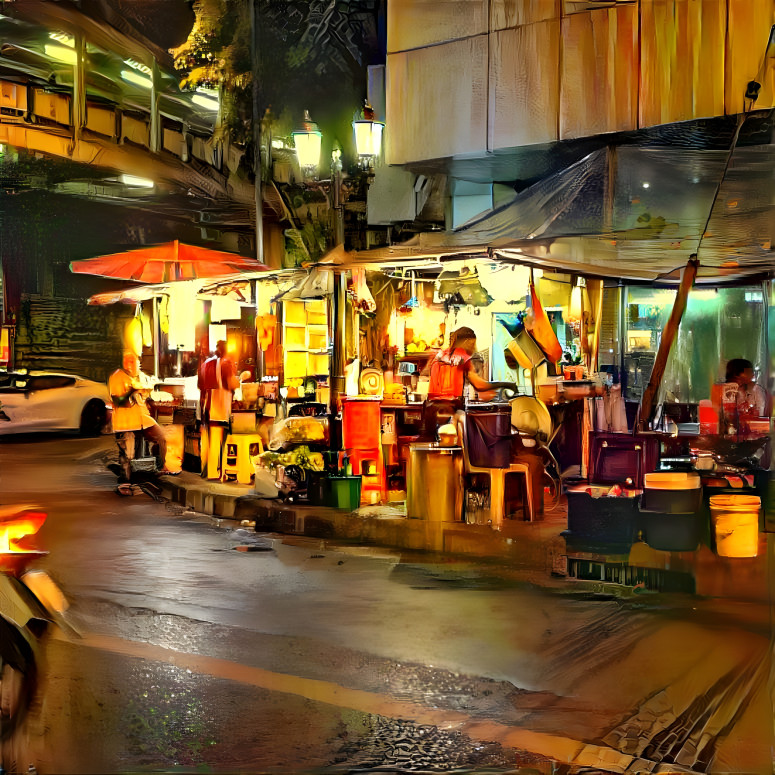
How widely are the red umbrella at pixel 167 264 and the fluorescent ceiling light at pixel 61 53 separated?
5.76 feet

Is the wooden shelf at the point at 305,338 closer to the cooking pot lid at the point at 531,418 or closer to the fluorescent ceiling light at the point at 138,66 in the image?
the cooking pot lid at the point at 531,418

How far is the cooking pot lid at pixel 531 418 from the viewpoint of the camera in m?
7.71

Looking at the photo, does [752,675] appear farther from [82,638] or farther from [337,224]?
[337,224]

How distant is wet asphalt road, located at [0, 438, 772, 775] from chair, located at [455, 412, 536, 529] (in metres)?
0.68

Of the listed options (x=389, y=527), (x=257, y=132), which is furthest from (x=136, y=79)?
(x=389, y=527)

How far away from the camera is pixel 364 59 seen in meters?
→ 7.87

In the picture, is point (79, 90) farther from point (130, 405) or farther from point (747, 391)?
point (747, 391)

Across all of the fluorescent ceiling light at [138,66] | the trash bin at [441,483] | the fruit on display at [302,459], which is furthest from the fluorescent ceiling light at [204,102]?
the trash bin at [441,483]

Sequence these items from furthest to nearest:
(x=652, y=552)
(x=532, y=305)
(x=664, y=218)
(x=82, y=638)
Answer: (x=532, y=305)
(x=664, y=218)
(x=652, y=552)
(x=82, y=638)

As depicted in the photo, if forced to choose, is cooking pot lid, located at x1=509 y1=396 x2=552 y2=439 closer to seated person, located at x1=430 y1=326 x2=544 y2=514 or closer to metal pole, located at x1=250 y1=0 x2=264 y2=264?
seated person, located at x1=430 y1=326 x2=544 y2=514

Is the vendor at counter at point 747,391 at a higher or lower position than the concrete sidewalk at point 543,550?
higher

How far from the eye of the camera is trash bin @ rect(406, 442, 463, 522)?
7.61m

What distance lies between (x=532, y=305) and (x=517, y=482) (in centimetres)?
165

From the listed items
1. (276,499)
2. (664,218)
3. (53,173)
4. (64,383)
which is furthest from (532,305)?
(64,383)
